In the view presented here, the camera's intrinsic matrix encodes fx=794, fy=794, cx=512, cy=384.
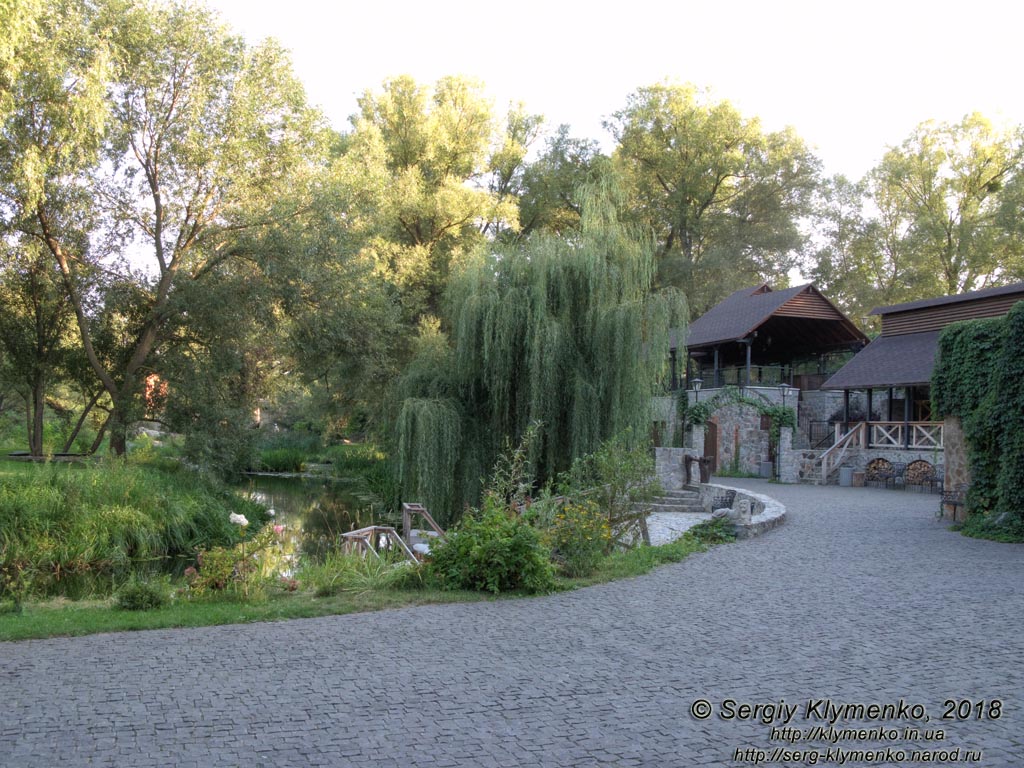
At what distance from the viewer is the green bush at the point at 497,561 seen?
25.1 ft

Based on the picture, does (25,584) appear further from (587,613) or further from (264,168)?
(264,168)

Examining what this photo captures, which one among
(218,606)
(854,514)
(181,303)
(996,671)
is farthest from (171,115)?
(996,671)

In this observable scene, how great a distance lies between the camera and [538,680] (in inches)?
195

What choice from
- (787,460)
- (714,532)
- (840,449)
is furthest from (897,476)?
(714,532)

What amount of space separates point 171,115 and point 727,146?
28878 mm

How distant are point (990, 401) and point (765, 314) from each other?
56.6 feet

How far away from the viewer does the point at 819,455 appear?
25234 mm

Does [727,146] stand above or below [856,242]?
above

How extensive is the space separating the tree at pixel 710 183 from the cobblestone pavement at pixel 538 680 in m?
32.3

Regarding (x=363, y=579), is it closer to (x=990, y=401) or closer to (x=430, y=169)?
(x=990, y=401)

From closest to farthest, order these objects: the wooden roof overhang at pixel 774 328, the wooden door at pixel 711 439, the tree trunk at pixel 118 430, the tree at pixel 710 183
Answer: the tree trunk at pixel 118 430, the wooden door at pixel 711 439, the wooden roof overhang at pixel 774 328, the tree at pixel 710 183

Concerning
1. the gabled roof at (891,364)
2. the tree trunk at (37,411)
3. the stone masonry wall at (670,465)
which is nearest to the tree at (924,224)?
the gabled roof at (891,364)

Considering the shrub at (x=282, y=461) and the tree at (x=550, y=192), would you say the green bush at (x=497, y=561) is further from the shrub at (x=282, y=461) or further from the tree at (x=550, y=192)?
the tree at (x=550, y=192)

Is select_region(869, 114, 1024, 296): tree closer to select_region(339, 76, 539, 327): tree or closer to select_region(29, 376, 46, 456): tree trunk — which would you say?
select_region(339, 76, 539, 327): tree
